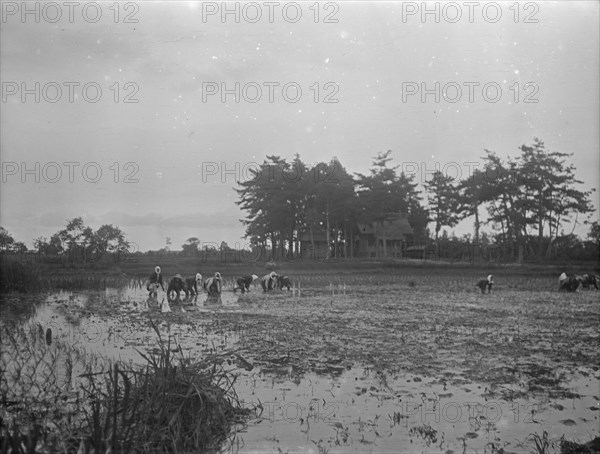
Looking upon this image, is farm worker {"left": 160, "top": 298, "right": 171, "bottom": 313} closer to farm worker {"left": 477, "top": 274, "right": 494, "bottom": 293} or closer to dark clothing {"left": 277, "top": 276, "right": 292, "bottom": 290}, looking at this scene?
dark clothing {"left": 277, "top": 276, "right": 292, "bottom": 290}

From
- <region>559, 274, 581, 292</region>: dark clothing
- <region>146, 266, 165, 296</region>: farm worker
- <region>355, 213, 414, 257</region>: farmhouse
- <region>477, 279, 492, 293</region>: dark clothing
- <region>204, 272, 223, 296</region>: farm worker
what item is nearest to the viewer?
<region>146, 266, 165, 296</region>: farm worker

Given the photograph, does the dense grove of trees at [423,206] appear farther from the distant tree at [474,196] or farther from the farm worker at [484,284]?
the farm worker at [484,284]

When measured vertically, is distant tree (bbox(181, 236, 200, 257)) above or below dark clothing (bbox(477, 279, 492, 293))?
above

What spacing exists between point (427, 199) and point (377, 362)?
81.9ft

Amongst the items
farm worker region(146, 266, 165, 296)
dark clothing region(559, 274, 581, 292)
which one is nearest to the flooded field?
farm worker region(146, 266, 165, 296)

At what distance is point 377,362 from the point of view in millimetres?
5637

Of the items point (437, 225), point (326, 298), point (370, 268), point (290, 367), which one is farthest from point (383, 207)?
point (290, 367)

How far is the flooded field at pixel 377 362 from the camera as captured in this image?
3.69m

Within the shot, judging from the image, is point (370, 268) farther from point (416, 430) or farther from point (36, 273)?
point (416, 430)

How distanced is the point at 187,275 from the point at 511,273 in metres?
15.8

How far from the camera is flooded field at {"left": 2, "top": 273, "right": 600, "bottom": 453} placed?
3.69 meters

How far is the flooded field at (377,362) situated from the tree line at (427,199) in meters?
5.01

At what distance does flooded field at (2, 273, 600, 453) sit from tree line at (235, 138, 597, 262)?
16.4 feet

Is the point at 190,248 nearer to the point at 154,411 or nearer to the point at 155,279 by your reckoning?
the point at 155,279
